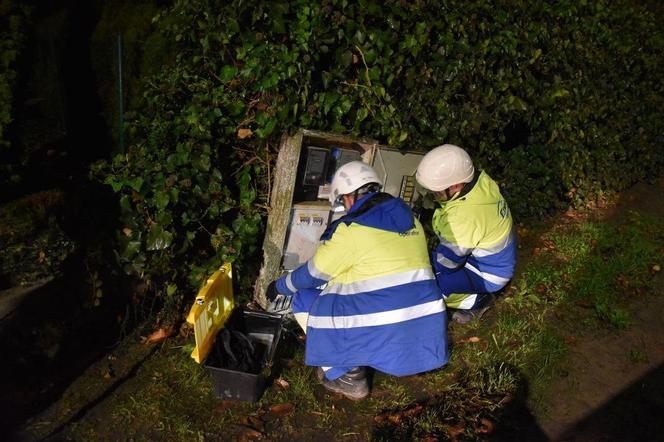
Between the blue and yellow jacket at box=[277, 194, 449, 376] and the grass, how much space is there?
405 millimetres

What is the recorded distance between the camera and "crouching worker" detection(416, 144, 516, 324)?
359 cm

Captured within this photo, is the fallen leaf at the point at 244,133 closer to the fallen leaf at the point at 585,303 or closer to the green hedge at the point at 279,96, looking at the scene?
the green hedge at the point at 279,96

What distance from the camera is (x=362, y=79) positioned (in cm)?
354

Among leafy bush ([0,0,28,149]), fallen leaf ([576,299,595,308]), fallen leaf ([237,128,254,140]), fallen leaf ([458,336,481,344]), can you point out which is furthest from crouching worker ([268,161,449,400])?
leafy bush ([0,0,28,149])

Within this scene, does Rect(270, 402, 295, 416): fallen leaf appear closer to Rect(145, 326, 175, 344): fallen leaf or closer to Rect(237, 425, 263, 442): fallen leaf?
Rect(237, 425, 263, 442): fallen leaf

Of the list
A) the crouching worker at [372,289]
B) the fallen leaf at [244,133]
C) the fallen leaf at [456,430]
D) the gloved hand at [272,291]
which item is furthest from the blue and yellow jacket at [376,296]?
the fallen leaf at [244,133]

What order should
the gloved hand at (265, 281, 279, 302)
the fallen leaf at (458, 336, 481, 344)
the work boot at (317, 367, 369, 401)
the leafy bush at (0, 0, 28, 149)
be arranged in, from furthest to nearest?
the fallen leaf at (458, 336, 481, 344)
the leafy bush at (0, 0, 28, 149)
the gloved hand at (265, 281, 279, 302)
the work boot at (317, 367, 369, 401)

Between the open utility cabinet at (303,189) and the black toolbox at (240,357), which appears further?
the open utility cabinet at (303,189)

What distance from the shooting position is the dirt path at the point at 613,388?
327 centimetres

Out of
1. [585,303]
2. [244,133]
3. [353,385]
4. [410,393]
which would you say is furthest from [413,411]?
[585,303]

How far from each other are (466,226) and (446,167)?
484mm

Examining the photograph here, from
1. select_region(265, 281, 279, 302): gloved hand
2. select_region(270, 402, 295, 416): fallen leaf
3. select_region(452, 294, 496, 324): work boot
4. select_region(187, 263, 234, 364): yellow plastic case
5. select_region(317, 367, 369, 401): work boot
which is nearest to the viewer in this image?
select_region(187, 263, 234, 364): yellow plastic case

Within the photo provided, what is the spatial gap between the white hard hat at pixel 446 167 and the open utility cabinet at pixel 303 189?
0.43 metres

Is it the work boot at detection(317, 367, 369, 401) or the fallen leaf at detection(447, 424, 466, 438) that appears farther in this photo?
the work boot at detection(317, 367, 369, 401)
